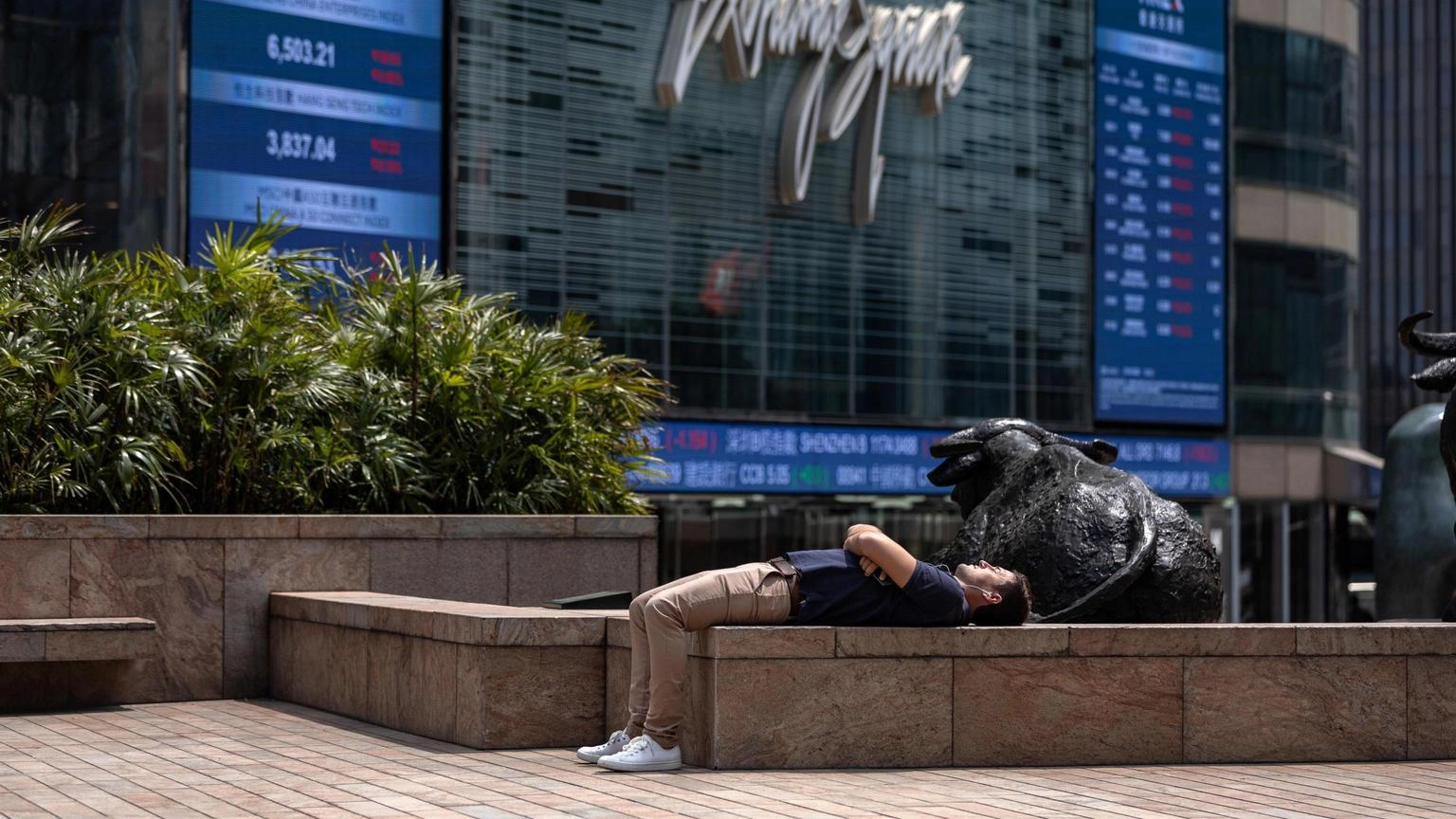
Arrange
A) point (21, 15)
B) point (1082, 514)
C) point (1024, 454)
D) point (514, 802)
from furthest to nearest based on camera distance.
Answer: point (21, 15) → point (1024, 454) → point (1082, 514) → point (514, 802)

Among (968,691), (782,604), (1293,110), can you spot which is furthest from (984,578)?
(1293,110)

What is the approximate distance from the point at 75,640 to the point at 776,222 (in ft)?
64.3

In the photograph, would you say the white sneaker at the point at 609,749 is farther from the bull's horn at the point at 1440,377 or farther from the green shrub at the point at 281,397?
the bull's horn at the point at 1440,377

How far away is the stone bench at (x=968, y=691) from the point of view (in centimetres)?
820

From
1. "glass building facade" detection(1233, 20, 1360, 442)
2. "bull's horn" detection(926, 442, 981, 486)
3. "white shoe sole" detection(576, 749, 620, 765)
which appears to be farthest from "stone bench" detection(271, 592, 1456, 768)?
"glass building facade" detection(1233, 20, 1360, 442)

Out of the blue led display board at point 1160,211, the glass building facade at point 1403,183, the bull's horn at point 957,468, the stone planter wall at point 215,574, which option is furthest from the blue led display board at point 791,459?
the glass building facade at point 1403,183

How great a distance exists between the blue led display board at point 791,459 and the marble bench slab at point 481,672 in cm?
1635

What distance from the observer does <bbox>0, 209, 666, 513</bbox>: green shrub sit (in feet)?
39.0

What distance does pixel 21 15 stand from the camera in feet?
74.6

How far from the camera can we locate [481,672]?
8945 millimetres

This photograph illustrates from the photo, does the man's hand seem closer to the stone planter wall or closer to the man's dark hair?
the man's dark hair

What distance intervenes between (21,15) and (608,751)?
57.1 ft

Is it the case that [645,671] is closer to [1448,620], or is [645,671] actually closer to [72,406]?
[1448,620]

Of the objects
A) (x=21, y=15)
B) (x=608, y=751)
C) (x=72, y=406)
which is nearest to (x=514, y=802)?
(x=608, y=751)
